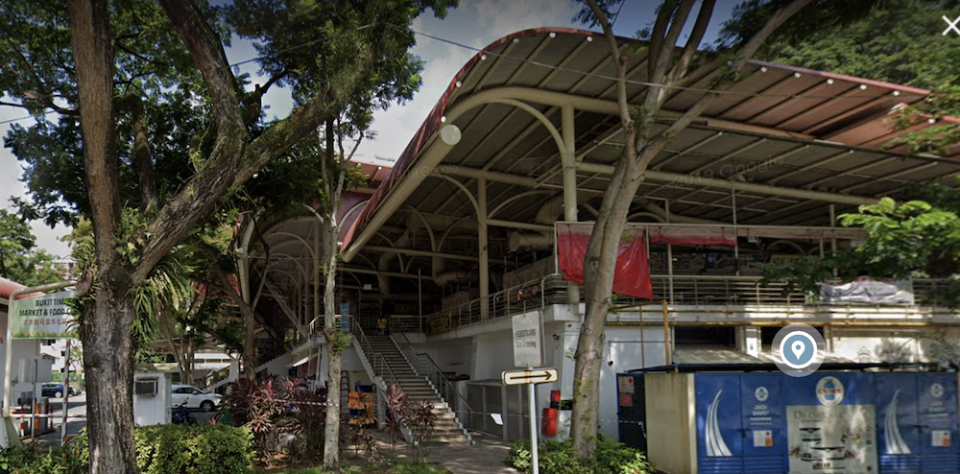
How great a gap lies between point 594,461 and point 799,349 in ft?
20.8

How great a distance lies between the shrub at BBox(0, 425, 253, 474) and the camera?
35.8 ft

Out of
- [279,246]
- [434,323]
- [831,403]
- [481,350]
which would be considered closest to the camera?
[831,403]

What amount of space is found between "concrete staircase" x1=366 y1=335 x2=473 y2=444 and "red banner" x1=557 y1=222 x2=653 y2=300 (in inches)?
189

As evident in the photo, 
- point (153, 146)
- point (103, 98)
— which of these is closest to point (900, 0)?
point (103, 98)

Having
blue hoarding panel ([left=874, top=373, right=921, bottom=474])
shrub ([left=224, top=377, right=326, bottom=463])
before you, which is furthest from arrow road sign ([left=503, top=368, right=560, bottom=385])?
blue hoarding panel ([left=874, top=373, right=921, bottom=474])

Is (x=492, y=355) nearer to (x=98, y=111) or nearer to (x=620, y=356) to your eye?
(x=620, y=356)

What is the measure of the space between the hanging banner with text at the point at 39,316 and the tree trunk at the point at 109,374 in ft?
7.75

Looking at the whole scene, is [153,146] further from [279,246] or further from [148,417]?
[279,246]

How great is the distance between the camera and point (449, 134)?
51.9 ft

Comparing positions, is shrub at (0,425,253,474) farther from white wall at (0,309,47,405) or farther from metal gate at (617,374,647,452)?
metal gate at (617,374,647,452)

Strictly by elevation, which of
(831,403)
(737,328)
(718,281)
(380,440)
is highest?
(718,281)

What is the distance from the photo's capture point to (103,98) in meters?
9.64

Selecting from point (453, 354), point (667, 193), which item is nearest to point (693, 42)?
point (667, 193)

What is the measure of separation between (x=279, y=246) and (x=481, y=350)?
14.3m
